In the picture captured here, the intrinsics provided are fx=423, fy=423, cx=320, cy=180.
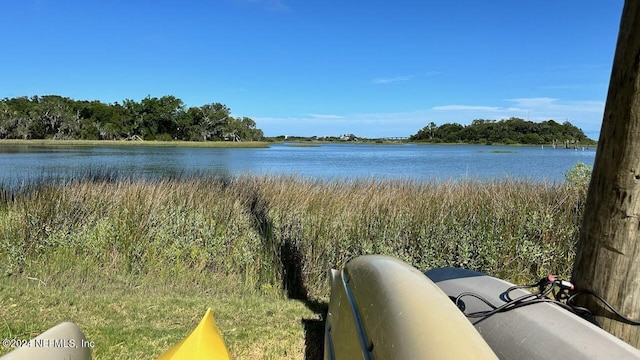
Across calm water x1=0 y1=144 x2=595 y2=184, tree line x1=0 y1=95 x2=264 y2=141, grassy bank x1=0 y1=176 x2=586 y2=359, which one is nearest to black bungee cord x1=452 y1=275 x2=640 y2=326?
grassy bank x1=0 y1=176 x2=586 y2=359

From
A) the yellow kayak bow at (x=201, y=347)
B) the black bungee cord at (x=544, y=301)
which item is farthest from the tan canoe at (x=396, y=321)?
the yellow kayak bow at (x=201, y=347)

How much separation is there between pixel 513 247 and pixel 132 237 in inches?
220

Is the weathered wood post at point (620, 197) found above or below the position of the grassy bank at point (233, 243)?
above

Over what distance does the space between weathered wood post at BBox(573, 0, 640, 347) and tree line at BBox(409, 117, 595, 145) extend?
347 ft

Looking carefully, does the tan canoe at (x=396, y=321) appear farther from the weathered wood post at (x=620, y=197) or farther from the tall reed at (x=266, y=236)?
the tall reed at (x=266, y=236)

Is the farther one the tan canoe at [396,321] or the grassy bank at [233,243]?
the grassy bank at [233,243]

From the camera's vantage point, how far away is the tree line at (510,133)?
326 feet

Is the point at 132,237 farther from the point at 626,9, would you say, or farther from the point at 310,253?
the point at 626,9

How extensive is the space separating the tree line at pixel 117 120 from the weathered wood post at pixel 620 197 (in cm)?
8362

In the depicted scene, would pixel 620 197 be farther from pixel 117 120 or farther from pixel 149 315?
pixel 117 120

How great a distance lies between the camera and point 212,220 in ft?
21.8

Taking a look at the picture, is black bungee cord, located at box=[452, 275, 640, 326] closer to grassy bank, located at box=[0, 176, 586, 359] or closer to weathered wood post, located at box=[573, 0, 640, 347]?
weathered wood post, located at box=[573, 0, 640, 347]

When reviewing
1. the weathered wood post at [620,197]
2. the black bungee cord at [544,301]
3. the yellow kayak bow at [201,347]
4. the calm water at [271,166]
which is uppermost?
the weathered wood post at [620,197]

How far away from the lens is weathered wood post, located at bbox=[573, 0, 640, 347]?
2.04 m
